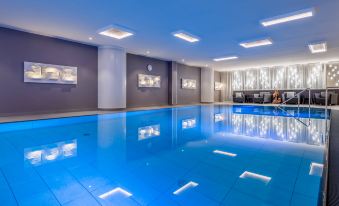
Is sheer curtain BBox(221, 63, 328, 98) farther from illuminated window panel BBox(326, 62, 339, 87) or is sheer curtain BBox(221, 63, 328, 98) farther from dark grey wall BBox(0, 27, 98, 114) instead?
dark grey wall BBox(0, 27, 98, 114)

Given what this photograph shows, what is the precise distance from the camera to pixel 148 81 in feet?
37.9

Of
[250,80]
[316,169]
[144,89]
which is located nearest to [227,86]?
[250,80]

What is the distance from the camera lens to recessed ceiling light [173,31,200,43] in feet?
22.6

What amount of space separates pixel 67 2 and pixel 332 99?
15255 mm

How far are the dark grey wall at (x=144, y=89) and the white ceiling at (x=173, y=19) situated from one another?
233 cm

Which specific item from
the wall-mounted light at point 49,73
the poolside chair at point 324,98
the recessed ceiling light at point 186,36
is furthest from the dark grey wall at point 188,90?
the poolside chair at point 324,98

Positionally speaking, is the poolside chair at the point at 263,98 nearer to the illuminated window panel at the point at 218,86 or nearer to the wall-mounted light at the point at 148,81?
the illuminated window panel at the point at 218,86

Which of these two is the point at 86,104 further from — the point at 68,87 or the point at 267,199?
the point at 267,199

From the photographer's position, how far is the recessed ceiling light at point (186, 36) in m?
6.90

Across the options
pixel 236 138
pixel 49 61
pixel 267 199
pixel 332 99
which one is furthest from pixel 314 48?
pixel 49 61

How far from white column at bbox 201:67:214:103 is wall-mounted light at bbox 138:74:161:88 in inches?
204

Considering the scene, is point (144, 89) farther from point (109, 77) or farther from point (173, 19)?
point (173, 19)

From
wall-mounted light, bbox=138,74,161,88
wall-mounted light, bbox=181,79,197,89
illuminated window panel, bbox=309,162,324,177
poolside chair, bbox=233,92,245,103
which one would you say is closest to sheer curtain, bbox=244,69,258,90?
poolside chair, bbox=233,92,245,103

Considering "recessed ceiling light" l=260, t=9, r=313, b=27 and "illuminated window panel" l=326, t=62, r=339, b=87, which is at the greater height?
"recessed ceiling light" l=260, t=9, r=313, b=27
